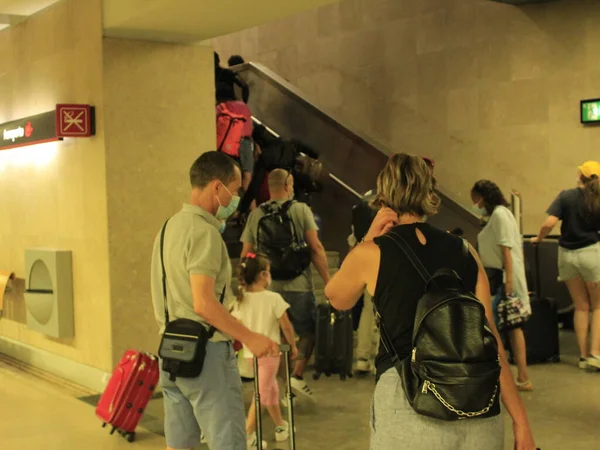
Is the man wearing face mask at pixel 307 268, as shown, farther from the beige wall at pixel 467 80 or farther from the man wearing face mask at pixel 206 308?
the beige wall at pixel 467 80

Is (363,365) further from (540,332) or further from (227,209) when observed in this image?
(227,209)

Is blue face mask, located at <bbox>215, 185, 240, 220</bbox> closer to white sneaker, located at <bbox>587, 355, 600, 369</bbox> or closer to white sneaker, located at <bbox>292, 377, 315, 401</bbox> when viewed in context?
white sneaker, located at <bbox>292, 377, 315, 401</bbox>

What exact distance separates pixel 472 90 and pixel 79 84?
6.48m

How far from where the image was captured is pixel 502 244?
671 cm

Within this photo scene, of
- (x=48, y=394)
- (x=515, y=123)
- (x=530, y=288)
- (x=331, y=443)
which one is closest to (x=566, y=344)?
(x=530, y=288)

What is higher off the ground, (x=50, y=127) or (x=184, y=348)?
(x=50, y=127)

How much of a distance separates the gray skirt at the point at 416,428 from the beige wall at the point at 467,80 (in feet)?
27.4

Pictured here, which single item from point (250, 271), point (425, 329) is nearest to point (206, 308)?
point (425, 329)

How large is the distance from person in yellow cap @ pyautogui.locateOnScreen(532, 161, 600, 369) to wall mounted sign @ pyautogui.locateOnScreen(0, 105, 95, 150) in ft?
13.7

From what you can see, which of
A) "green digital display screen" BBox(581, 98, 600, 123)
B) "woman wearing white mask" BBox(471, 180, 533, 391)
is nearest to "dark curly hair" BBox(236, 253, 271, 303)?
"woman wearing white mask" BBox(471, 180, 533, 391)

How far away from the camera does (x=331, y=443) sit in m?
5.41

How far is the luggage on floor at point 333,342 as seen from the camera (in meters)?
7.00

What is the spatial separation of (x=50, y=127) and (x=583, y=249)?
4759 mm

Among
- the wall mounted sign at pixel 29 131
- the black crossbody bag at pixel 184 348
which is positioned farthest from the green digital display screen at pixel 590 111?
the black crossbody bag at pixel 184 348
